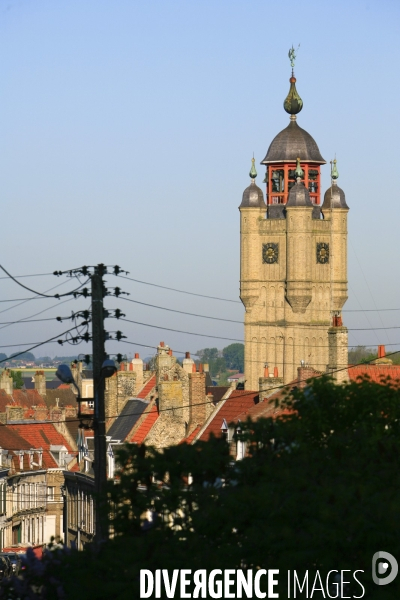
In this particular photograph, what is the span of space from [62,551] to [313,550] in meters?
3.84

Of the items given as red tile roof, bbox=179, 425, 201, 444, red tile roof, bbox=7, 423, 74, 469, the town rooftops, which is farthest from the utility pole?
red tile roof, bbox=7, 423, 74, 469

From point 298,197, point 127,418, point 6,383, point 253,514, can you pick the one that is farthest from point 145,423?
point 6,383

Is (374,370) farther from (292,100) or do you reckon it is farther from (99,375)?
(292,100)

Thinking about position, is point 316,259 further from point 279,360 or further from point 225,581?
point 225,581

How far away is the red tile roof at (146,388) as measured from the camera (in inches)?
2470

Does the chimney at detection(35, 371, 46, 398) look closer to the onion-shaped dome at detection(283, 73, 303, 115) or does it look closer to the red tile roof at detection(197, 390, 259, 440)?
the onion-shaped dome at detection(283, 73, 303, 115)

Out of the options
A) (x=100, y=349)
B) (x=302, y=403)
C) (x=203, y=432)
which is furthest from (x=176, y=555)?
(x=203, y=432)

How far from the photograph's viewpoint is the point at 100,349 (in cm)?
2948

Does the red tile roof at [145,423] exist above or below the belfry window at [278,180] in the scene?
below

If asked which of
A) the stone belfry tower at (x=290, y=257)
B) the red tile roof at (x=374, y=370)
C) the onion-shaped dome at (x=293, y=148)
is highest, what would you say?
the onion-shaped dome at (x=293, y=148)

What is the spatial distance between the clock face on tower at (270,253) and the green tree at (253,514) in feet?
304

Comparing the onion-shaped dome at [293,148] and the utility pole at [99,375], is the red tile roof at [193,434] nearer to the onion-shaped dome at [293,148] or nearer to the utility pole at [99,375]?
the utility pole at [99,375]

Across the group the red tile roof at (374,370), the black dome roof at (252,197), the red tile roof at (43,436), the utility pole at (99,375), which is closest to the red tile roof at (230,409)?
the red tile roof at (374,370)

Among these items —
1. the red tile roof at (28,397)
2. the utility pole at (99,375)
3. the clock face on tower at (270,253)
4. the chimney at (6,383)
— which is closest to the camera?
the utility pole at (99,375)
